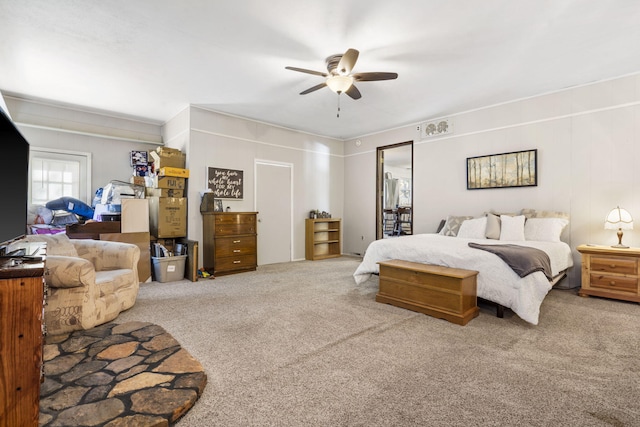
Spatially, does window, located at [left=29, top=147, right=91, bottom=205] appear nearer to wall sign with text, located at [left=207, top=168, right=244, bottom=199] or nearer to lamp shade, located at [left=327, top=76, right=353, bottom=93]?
wall sign with text, located at [left=207, top=168, right=244, bottom=199]

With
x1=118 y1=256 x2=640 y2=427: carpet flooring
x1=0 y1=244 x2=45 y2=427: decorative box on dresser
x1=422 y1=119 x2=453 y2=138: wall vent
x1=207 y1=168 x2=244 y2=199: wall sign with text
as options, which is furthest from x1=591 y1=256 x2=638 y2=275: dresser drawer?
x1=207 y1=168 x2=244 y2=199: wall sign with text

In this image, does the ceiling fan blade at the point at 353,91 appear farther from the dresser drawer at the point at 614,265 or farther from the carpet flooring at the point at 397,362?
the dresser drawer at the point at 614,265

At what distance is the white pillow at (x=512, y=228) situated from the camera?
4066 mm

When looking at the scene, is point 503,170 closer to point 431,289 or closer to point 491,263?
point 491,263

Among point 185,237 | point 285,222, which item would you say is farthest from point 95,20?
point 285,222

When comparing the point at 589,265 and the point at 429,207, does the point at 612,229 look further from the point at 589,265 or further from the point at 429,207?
the point at 429,207

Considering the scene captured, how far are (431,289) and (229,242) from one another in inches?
127

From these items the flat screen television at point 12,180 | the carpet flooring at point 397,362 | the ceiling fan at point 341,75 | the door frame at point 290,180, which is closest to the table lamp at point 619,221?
the carpet flooring at point 397,362

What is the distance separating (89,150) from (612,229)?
769cm

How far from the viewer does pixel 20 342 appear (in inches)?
44.2

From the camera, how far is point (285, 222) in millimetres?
6223

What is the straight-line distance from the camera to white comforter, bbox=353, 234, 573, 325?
2768mm

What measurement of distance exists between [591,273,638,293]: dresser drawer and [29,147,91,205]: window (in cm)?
738

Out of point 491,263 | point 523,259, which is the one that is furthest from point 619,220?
point 491,263
